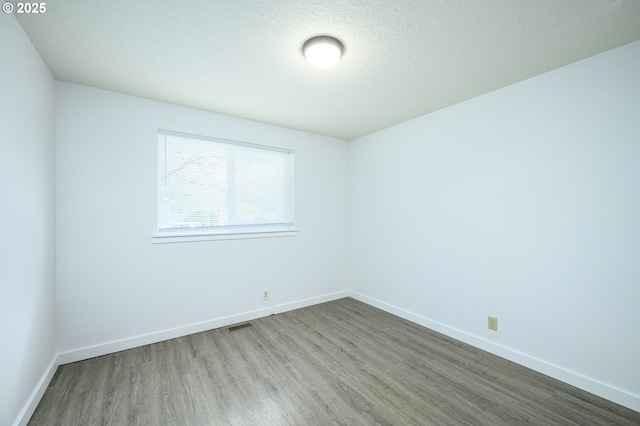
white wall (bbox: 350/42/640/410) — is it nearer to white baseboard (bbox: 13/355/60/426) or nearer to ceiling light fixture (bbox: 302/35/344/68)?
ceiling light fixture (bbox: 302/35/344/68)

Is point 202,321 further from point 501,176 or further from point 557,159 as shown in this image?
point 557,159

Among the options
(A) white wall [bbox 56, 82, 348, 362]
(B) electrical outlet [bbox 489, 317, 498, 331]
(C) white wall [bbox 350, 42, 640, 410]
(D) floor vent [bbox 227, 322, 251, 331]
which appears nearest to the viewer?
(C) white wall [bbox 350, 42, 640, 410]

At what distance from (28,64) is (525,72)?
3687mm

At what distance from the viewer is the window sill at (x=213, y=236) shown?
2729 mm

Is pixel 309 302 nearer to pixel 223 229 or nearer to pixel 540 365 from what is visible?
pixel 223 229

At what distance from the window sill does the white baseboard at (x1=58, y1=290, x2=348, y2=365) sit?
0.93 metres

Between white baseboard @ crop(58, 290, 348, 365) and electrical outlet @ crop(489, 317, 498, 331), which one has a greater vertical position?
electrical outlet @ crop(489, 317, 498, 331)

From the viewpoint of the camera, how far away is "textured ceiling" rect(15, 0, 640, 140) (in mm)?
1484

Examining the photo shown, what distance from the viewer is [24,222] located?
5.52ft

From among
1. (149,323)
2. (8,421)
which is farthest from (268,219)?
(8,421)

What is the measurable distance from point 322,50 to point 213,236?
7.34 ft

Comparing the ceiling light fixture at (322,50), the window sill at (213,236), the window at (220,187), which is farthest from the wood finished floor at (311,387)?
the ceiling light fixture at (322,50)

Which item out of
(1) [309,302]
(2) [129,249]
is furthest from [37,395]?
(1) [309,302]

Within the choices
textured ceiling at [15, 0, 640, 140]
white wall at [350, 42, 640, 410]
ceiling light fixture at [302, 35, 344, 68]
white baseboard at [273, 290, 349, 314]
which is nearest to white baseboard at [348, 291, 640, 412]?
white wall at [350, 42, 640, 410]
